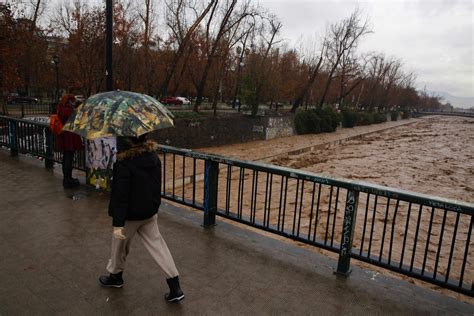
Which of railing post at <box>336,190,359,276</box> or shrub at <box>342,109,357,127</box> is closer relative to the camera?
railing post at <box>336,190,359,276</box>

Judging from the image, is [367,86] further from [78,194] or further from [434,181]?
[78,194]

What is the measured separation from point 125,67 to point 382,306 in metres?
21.3

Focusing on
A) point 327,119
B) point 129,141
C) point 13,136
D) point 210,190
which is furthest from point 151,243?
point 327,119

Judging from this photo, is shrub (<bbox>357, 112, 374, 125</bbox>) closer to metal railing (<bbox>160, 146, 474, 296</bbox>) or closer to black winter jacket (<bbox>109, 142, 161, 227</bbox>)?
metal railing (<bbox>160, 146, 474, 296</bbox>)

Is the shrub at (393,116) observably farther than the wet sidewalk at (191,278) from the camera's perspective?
Yes

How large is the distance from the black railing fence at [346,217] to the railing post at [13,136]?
0.04 metres

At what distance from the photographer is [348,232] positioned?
152 inches

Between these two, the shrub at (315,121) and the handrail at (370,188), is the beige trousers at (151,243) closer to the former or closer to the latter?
the handrail at (370,188)

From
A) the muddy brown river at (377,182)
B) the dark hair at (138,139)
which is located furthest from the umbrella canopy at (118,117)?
the muddy brown river at (377,182)

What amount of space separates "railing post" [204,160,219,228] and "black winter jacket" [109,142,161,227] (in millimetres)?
1887

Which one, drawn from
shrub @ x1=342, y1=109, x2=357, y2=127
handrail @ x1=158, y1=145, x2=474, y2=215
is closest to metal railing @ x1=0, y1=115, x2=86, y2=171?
handrail @ x1=158, y1=145, x2=474, y2=215

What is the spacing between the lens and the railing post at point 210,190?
4984 millimetres

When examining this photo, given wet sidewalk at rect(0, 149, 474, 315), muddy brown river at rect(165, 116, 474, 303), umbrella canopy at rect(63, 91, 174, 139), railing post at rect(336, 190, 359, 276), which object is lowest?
muddy brown river at rect(165, 116, 474, 303)

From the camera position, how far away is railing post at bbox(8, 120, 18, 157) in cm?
930
